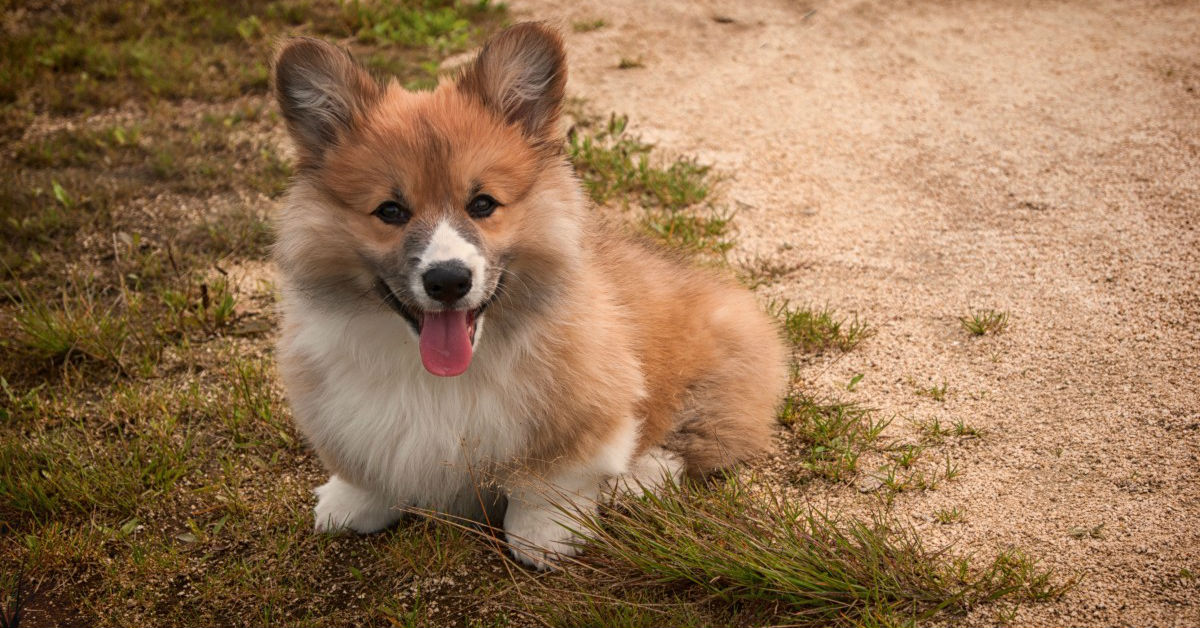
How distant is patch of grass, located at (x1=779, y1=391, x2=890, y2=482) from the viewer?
314cm

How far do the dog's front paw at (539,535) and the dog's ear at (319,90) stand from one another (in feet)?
4.02

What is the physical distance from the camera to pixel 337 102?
8.53 feet

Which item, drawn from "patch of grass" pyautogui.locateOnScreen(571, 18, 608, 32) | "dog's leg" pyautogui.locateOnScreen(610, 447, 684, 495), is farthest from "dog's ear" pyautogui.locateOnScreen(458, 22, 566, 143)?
"patch of grass" pyautogui.locateOnScreen(571, 18, 608, 32)

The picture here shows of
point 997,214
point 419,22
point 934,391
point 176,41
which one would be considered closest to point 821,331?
point 934,391

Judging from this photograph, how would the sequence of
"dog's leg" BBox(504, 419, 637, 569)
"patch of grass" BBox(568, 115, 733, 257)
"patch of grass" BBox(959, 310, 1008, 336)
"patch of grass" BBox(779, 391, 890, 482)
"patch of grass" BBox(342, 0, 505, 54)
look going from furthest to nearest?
"patch of grass" BBox(342, 0, 505, 54) < "patch of grass" BBox(568, 115, 733, 257) < "patch of grass" BBox(959, 310, 1008, 336) < "patch of grass" BBox(779, 391, 890, 482) < "dog's leg" BBox(504, 419, 637, 569)

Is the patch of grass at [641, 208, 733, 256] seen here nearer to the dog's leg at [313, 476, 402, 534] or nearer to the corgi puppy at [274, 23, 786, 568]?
the corgi puppy at [274, 23, 786, 568]

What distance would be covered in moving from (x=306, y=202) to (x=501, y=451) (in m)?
0.90

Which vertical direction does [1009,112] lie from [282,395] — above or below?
above

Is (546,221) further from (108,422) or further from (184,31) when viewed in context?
(184,31)

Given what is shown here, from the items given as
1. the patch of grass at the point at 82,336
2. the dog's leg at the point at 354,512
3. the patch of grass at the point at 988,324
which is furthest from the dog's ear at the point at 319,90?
the patch of grass at the point at 988,324

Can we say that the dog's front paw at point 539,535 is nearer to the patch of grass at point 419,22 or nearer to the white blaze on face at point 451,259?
the white blaze on face at point 451,259

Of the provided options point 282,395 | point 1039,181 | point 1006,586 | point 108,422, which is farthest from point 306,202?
point 1039,181

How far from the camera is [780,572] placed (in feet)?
8.17

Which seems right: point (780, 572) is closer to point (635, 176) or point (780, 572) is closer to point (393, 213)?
point (393, 213)
